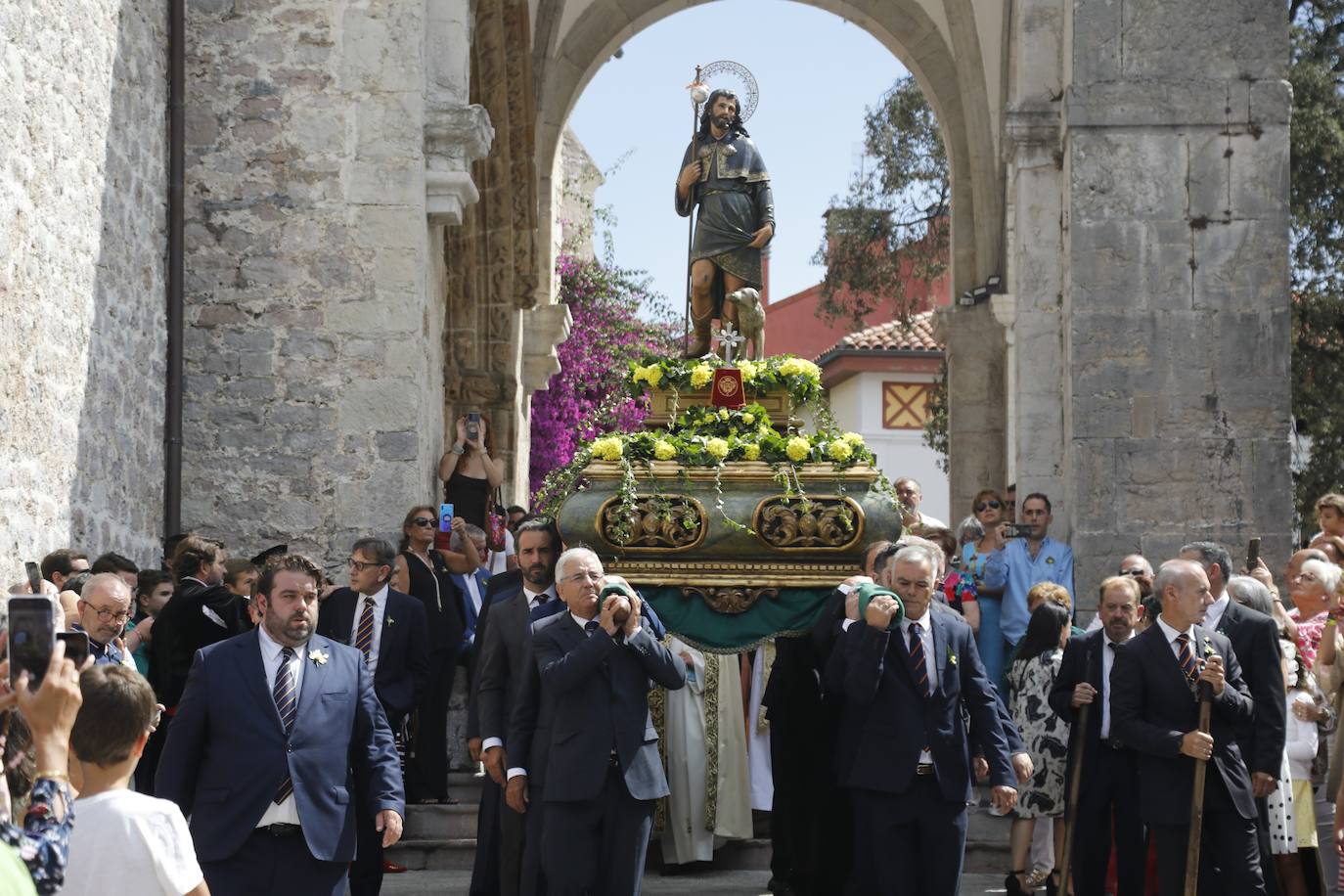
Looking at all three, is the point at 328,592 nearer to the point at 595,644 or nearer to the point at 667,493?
the point at 667,493

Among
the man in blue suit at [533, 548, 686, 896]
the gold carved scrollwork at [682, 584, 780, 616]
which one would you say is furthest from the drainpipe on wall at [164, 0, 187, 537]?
→ the man in blue suit at [533, 548, 686, 896]

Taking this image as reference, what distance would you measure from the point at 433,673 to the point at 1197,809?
4.73m

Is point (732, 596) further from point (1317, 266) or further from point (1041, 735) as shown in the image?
point (1317, 266)

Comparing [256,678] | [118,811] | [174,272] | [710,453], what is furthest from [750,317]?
[118,811]

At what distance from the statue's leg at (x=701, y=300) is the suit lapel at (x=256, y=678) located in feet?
21.0

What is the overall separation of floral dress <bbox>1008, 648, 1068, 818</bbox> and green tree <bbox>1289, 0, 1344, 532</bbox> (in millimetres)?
9227

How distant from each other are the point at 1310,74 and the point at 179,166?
1049cm

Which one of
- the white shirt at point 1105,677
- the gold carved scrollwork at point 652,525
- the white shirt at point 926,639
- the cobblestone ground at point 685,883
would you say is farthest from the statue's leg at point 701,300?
the white shirt at point 926,639

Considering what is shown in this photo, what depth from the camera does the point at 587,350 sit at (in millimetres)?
25375

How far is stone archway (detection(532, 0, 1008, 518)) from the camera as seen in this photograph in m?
19.0

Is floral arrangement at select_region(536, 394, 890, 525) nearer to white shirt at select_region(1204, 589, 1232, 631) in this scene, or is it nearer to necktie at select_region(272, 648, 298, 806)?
white shirt at select_region(1204, 589, 1232, 631)

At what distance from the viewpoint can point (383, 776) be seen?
6.83m

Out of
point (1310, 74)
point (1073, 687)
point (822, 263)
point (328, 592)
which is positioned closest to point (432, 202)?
point (328, 592)

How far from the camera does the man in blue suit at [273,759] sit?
652cm
